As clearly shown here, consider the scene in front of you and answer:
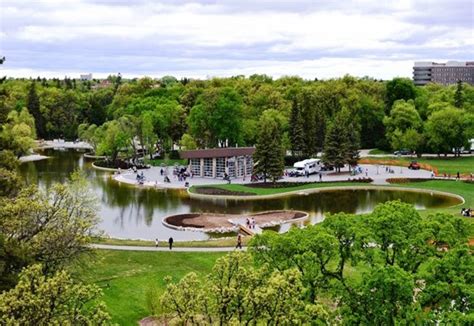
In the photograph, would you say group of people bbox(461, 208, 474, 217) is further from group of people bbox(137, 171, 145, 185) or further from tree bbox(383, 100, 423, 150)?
tree bbox(383, 100, 423, 150)

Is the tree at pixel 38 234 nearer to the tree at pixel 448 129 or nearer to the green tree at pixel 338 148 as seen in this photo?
the green tree at pixel 338 148

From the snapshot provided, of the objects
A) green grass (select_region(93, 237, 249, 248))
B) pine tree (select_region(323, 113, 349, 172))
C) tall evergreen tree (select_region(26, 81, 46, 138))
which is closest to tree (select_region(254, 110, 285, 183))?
pine tree (select_region(323, 113, 349, 172))

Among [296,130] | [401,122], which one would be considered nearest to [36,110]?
[296,130]

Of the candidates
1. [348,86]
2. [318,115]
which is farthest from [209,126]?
[348,86]

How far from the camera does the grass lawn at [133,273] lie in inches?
1084

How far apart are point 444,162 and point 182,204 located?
42.7m

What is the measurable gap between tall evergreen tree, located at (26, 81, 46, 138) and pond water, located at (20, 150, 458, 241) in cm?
5779

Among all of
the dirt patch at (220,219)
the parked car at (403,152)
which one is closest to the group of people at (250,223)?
the dirt patch at (220,219)

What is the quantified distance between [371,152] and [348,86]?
20845 mm

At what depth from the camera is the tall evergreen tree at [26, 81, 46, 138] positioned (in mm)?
122688

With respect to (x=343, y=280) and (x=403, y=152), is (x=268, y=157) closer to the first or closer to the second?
(x=403, y=152)

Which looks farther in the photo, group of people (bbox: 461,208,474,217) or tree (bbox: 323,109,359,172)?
tree (bbox: 323,109,359,172)

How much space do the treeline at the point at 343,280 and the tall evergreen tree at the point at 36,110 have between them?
10764 centimetres

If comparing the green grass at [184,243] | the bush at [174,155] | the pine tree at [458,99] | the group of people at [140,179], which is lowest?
the green grass at [184,243]
